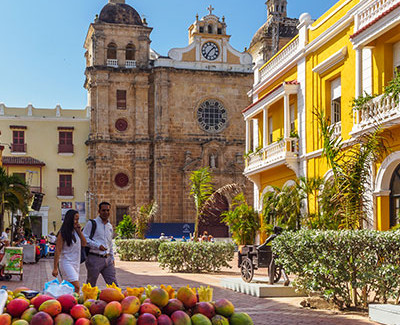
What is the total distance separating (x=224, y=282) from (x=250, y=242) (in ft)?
27.8

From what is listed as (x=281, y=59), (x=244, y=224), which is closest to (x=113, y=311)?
(x=281, y=59)

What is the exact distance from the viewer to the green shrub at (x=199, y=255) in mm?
19531

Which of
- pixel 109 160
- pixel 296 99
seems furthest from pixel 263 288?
pixel 109 160

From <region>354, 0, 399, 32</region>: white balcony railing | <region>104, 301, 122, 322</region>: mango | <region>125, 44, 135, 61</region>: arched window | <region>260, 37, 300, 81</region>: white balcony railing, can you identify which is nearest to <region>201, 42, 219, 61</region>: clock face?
<region>125, 44, 135, 61</region>: arched window

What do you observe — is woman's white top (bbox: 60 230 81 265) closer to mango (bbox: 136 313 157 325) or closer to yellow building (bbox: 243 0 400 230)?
mango (bbox: 136 313 157 325)

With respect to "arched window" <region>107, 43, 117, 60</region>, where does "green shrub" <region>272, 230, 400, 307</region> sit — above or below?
below

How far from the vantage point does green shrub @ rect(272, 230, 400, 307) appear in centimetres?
933

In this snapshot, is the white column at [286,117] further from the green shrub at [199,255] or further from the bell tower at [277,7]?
the bell tower at [277,7]

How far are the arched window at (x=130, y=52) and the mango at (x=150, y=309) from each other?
4344 cm

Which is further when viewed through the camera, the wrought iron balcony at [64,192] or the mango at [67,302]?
the wrought iron balcony at [64,192]

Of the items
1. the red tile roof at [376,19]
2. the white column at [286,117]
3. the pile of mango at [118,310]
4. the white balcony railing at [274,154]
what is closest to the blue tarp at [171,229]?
the white balcony railing at [274,154]

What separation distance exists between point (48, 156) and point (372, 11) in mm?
36041

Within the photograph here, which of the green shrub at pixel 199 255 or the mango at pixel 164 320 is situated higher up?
the mango at pixel 164 320

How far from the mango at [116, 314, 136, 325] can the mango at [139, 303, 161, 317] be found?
4.1 inches
